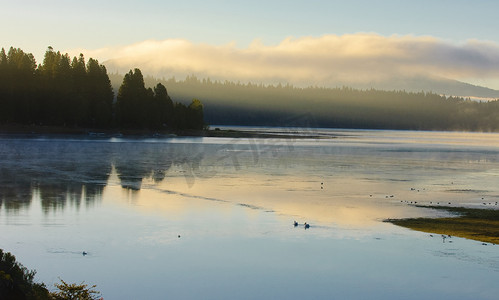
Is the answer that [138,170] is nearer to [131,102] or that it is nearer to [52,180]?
[52,180]

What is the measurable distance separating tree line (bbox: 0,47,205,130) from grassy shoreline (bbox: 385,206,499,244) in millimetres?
118006

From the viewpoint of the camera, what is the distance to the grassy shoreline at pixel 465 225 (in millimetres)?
23859

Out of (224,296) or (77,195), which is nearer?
(224,296)

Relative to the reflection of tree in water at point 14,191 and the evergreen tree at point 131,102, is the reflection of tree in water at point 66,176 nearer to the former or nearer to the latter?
the reflection of tree in water at point 14,191

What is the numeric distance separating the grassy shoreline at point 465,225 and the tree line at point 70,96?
118006 mm

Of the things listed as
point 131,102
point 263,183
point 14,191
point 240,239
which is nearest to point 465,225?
point 240,239

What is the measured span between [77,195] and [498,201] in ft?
75.8

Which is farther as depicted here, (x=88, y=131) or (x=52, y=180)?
(x=88, y=131)

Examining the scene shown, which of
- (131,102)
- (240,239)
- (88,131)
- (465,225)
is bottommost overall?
(240,239)

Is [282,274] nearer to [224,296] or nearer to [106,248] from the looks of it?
[224,296]

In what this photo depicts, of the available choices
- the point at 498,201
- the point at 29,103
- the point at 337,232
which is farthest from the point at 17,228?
the point at 29,103

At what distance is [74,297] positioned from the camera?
13.1 metres

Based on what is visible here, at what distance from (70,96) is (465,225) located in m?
123

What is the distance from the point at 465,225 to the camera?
84.4 ft
